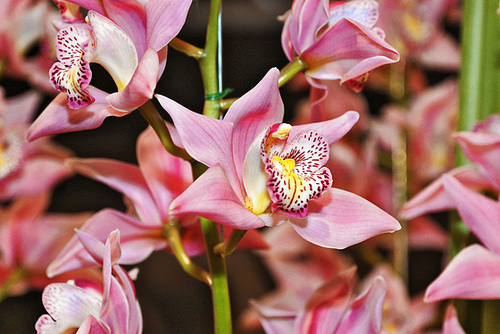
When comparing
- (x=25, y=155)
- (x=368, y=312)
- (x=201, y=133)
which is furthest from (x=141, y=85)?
(x=25, y=155)

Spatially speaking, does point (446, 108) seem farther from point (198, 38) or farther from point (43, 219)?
point (198, 38)

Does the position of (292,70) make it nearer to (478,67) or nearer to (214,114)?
(214,114)

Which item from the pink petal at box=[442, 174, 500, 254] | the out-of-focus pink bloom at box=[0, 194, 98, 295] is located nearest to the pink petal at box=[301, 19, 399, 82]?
the pink petal at box=[442, 174, 500, 254]

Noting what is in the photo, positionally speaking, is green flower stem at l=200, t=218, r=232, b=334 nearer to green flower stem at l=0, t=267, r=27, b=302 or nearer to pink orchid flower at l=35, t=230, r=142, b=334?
pink orchid flower at l=35, t=230, r=142, b=334

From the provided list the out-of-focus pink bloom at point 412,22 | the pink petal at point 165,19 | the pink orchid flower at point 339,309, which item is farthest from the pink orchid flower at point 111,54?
the out-of-focus pink bloom at point 412,22

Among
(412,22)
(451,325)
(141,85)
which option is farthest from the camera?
(412,22)

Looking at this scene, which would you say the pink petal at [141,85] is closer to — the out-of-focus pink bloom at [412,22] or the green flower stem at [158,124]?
the green flower stem at [158,124]

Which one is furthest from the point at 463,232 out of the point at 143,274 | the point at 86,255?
the point at 143,274
